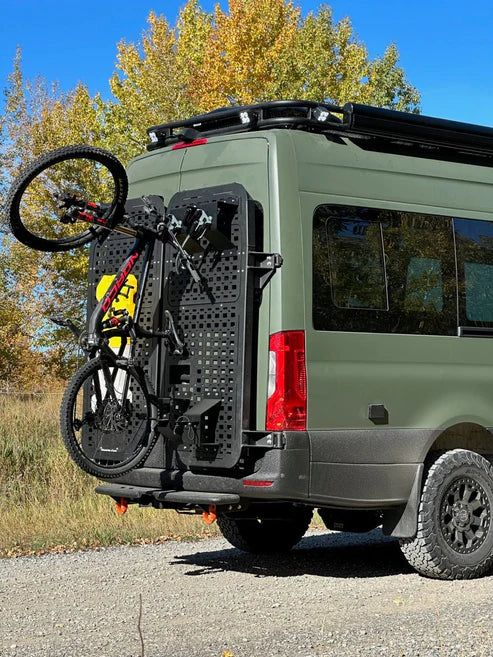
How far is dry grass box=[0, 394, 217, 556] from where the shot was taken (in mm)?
9016

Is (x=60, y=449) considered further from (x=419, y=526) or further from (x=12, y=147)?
(x=12, y=147)

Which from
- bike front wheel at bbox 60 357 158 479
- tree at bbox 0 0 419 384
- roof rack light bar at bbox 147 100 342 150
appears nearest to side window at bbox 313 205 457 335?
roof rack light bar at bbox 147 100 342 150

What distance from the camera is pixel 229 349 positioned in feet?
23.4

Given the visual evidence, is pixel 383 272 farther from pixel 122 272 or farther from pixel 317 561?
pixel 317 561

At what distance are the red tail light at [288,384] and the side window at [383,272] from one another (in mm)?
243

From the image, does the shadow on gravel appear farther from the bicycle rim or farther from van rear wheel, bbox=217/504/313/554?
the bicycle rim

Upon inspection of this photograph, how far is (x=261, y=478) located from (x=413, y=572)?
1.66 metres

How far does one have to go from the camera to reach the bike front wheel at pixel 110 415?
7062 millimetres

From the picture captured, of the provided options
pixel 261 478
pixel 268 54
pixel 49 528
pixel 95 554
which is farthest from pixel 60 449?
pixel 268 54

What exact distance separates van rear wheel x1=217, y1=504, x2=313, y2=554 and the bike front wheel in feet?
4.53

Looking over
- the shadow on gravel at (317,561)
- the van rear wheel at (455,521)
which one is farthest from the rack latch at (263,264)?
the shadow on gravel at (317,561)

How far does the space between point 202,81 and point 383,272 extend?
1959 cm

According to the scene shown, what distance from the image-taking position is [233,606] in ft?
21.2

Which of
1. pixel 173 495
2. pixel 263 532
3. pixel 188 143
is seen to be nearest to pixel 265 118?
pixel 188 143
